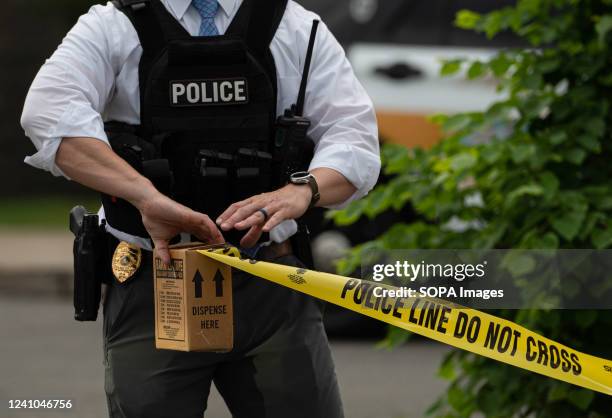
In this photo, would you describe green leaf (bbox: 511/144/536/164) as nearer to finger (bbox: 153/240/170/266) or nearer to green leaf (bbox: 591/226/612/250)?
green leaf (bbox: 591/226/612/250)

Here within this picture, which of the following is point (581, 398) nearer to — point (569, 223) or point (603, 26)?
point (569, 223)

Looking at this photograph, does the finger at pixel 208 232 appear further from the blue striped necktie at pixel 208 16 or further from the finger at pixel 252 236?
the blue striped necktie at pixel 208 16

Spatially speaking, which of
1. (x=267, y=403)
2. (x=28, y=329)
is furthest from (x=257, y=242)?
(x=28, y=329)

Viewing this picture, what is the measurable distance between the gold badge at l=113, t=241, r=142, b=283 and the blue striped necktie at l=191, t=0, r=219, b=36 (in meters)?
0.53

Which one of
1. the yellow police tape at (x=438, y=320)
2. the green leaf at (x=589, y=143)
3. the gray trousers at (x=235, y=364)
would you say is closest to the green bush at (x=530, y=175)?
the green leaf at (x=589, y=143)

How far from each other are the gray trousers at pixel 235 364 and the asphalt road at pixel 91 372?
136 inches

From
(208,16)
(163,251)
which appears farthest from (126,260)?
(208,16)

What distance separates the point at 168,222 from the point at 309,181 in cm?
34

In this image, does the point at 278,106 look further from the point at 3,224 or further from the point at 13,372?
the point at 3,224

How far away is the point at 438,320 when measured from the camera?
10.4ft

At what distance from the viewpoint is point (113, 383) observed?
10.3ft

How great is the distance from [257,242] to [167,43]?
1.69ft

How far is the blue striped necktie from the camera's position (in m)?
3.13

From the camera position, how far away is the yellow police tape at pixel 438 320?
309cm
